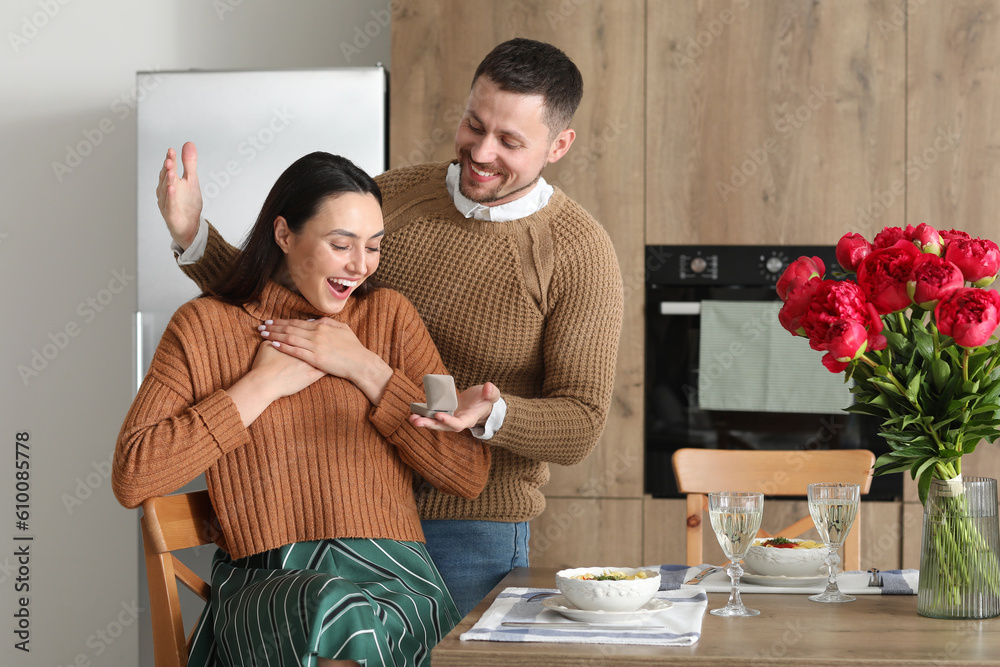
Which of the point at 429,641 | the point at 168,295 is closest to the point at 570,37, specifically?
the point at 168,295

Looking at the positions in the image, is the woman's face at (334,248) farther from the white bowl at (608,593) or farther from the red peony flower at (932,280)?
the red peony flower at (932,280)

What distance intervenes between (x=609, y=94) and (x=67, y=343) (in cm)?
192

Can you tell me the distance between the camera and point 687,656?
3.13 feet

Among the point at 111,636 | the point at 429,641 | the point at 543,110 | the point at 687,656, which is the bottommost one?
the point at 111,636

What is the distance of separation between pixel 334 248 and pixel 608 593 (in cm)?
68

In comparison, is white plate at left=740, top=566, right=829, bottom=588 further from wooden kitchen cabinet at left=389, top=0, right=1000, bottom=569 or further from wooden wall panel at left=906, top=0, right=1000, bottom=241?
wooden wall panel at left=906, top=0, right=1000, bottom=241

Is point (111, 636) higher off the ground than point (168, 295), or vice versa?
point (168, 295)

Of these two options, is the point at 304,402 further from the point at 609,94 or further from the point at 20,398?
the point at 20,398

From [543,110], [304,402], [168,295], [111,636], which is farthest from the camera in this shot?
[111,636]

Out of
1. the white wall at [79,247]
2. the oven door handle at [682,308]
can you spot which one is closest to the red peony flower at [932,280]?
the oven door handle at [682,308]

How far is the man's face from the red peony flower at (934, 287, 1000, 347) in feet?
2.31

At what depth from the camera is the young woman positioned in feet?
4.08

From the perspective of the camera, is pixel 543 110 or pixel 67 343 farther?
pixel 67 343

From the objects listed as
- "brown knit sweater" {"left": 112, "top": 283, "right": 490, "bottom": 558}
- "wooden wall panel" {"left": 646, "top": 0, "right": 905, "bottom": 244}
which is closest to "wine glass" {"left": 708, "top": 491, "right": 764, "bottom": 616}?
"brown knit sweater" {"left": 112, "top": 283, "right": 490, "bottom": 558}
